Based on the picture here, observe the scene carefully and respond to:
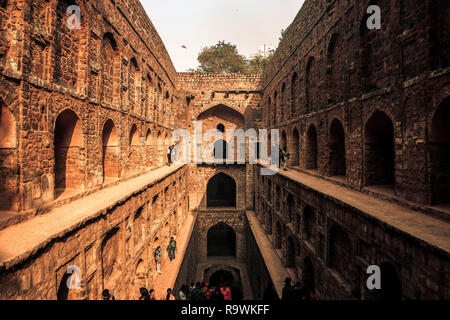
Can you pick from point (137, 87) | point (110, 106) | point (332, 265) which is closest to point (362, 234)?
point (332, 265)

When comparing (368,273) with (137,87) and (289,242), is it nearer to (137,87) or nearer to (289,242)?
(289,242)

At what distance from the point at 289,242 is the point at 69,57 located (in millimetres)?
8706

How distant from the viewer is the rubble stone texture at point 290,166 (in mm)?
3670

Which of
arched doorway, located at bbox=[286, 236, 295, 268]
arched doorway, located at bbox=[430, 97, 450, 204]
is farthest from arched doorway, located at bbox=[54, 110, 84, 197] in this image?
arched doorway, located at bbox=[286, 236, 295, 268]

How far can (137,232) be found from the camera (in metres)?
7.48

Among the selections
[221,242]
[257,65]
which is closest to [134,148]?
[221,242]

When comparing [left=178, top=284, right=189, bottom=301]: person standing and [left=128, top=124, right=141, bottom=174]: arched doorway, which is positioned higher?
[left=128, top=124, right=141, bottom=174]: arched doorway

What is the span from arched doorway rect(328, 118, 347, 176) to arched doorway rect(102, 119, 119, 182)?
642cm

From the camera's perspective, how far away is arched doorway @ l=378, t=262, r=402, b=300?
4.27m

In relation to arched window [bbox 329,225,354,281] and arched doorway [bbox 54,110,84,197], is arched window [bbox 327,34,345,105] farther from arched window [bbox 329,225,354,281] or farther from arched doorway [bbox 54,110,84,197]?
arched doorway [bbox 54,110,84,197]

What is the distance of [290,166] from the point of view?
37.4 feet

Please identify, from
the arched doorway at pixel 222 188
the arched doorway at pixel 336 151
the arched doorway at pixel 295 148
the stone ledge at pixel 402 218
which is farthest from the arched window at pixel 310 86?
the arched doorway at pixel 222 188

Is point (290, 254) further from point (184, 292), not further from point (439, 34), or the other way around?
point (439, 34)

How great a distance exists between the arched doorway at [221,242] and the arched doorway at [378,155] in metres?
13.8
